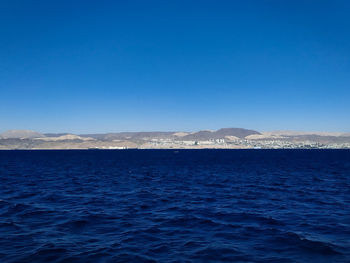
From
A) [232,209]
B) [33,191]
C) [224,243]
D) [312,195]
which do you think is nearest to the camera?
[224,243]

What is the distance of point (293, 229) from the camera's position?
22172 mm

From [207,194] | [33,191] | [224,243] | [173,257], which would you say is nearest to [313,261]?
[224,243]

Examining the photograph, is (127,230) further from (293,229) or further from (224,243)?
(293,229)

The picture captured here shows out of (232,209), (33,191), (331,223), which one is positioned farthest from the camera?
(33,191)

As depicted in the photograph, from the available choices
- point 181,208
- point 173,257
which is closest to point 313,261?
point 173,257

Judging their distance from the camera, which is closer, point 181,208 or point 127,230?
point 127,230

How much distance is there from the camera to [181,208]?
29469mm

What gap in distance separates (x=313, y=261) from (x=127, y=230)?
12.7m

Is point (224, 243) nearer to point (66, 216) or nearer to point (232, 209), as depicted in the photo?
point (232, 209)

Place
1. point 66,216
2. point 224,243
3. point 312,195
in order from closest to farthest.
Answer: point 224,243 → point 66,216 → point 312,195

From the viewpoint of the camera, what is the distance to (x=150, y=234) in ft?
68.7

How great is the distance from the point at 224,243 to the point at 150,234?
17.8 feet

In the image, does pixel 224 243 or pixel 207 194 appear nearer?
pixel 224 243

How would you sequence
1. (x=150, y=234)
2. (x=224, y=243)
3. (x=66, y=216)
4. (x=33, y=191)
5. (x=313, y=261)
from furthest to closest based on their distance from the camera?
1. (x=33, y=191)
2. (x=66, y=216)
3. (x=150, y=234)
4. (x=224, y=243)
5. (x=313, y=261)
